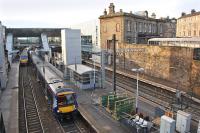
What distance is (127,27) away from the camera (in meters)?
42.2

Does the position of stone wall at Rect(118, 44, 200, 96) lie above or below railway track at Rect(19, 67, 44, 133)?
above

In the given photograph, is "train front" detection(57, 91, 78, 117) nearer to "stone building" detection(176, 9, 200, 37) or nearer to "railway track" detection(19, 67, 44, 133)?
"railway track" detection(19, 67, 44, 133)

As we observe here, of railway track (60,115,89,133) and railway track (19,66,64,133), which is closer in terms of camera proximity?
railway track (60,115,89,133)

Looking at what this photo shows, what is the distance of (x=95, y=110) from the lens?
1878 centimetres

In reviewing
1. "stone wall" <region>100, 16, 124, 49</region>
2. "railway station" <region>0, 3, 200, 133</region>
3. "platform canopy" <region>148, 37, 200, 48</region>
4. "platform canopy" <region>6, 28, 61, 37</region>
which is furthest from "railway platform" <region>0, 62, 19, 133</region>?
"platform canopy" <region>6, 28, 61, 37</region>

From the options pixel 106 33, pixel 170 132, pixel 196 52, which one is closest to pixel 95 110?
pixel 170 132

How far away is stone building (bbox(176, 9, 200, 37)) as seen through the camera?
177 ft

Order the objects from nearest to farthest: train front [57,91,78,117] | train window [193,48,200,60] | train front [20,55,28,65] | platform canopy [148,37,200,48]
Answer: train front [57,91,78,117]
train window [193,48,200,60]
platform canopy [148,37,200,48]
train front [20,55,28,65]

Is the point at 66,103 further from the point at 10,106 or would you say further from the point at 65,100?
the point at 10,106

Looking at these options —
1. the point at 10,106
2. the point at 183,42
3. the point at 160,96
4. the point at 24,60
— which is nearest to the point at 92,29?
the point at 24,60

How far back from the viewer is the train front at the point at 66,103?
53.5ft

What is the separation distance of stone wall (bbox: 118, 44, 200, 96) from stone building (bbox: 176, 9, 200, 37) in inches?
1090

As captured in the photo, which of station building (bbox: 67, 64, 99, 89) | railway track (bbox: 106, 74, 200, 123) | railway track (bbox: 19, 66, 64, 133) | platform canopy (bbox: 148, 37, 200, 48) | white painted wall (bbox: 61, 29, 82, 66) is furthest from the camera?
white painted wall (bbox: 61, 29, 82, 66)

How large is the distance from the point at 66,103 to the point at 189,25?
5318 centimetres
